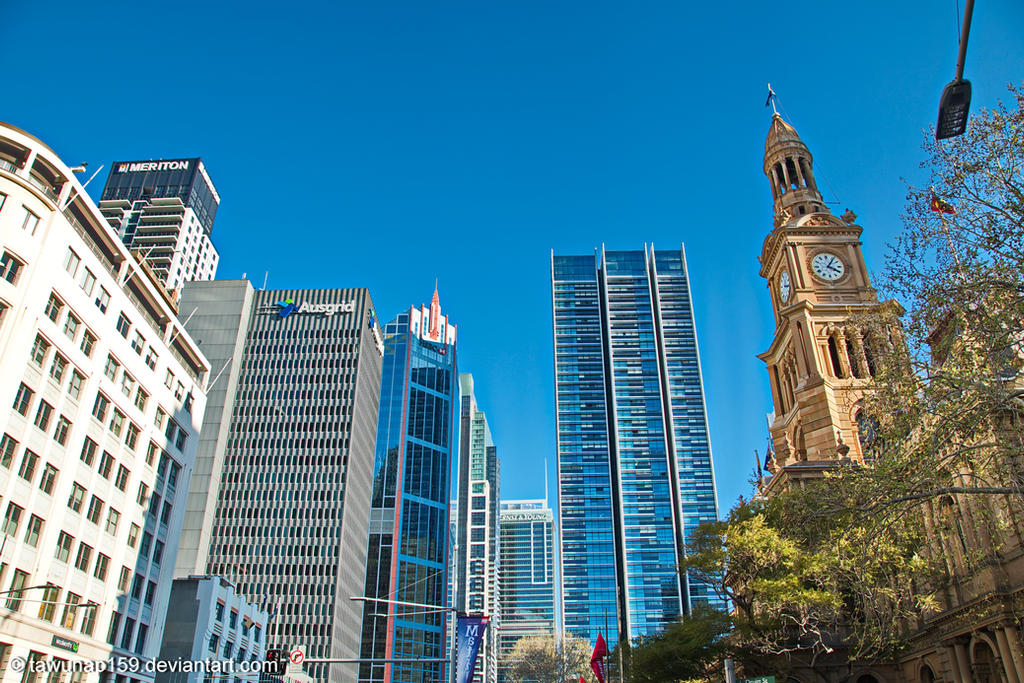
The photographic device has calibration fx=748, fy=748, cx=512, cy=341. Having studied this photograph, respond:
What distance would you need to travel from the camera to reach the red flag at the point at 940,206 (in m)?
20.6

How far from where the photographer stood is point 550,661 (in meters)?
103

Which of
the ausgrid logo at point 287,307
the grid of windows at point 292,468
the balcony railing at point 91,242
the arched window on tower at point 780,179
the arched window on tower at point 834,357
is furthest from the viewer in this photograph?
the ausgrid logo at point 287,307

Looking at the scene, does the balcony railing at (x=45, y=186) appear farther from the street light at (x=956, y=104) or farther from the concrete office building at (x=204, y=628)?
the street light at (x=956, y=104)

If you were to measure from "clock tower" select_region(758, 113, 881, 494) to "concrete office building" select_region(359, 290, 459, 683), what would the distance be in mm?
109061

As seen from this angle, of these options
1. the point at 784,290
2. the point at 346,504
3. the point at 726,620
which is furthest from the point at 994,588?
the point at 346,504

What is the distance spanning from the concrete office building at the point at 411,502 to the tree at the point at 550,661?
42.7 metres

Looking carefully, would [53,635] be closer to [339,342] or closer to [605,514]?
[339,342]

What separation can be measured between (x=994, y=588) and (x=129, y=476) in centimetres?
5230

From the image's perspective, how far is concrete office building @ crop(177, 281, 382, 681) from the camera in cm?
12200

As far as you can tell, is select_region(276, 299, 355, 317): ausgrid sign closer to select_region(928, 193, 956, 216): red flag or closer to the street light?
select_region(928, 193, 956, 216): red flag

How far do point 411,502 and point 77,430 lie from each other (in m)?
131

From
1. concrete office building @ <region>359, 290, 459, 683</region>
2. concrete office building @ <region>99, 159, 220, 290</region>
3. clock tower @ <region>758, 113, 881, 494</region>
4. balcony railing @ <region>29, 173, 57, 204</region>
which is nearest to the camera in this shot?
balcony railing @ <region>29, 173, 57, 204</region>

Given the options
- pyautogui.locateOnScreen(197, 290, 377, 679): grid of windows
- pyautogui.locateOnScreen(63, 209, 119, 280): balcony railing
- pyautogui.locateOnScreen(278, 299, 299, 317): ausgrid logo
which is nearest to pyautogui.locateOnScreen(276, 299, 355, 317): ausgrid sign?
pyautogui.locateOnScreen(278, 299, 299, 317): ausgrid logo

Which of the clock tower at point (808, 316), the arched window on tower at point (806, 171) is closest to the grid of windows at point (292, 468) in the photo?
the clock tower at point (808, 316)
